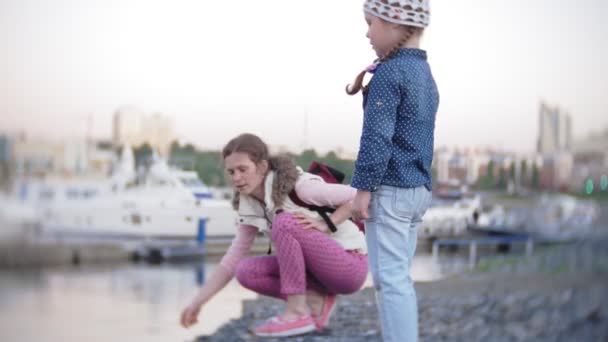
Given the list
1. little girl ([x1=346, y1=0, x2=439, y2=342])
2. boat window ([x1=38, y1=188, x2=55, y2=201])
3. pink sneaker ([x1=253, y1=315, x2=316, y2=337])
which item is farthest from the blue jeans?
boat window ([x1=38, y1=188, x2=55, y2=201])

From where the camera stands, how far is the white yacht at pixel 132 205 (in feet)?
15.7

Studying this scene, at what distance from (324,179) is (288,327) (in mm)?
427

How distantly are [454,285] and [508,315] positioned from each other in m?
1.16

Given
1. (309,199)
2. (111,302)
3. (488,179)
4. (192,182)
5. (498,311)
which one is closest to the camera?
(309,199)

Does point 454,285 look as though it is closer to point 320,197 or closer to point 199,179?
point 199,179

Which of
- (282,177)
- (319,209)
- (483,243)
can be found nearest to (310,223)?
(319,209)

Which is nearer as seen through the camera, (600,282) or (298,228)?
(298,228)

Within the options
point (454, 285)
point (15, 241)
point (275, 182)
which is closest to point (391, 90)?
point (275, 182)

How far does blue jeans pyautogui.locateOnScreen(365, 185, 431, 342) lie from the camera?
1436 mm

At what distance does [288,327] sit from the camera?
227cm

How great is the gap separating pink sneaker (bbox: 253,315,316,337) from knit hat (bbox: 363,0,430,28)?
105 centimetres

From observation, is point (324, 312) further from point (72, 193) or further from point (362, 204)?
point (72, 193)

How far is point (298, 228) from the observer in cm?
210

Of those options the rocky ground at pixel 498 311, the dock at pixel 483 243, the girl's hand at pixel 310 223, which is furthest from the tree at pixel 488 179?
the girl's hand at pixel 310 223
